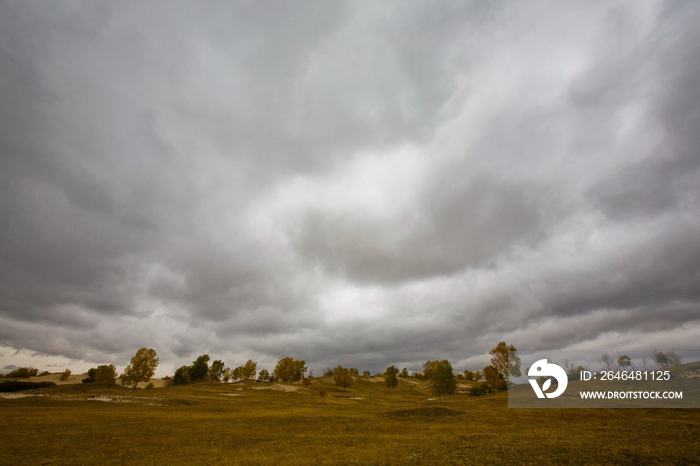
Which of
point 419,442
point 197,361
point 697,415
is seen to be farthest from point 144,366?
point 697,415

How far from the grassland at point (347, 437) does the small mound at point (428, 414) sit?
0.69ft

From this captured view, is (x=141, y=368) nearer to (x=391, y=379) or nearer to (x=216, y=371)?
(x=216, y=371)

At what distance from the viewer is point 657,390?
63469mm

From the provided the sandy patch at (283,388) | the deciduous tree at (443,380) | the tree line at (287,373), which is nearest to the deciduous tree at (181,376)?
the tree line at (287,373)

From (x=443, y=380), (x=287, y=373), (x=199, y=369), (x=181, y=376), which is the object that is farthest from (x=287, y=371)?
(x=443, y=380)

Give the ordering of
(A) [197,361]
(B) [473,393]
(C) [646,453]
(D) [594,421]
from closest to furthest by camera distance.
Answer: (C) [646,453] < (D) [594,421] < (B) [473,393] < (A) [197,361]

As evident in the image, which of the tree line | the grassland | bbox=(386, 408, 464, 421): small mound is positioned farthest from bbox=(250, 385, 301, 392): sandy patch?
bbox=(386, 408, 464, 421): small mound

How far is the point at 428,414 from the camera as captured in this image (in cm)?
5319

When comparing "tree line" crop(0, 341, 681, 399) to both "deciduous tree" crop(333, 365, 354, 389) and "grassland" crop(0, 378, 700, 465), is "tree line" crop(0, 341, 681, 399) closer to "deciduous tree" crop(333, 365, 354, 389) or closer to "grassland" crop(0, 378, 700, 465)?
"deciduous tree" crop(333, 365, 354, 389)

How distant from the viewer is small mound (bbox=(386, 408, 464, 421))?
166ft

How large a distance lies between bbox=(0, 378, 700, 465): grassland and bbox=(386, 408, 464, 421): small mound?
0.21 meters

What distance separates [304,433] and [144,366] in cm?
10235

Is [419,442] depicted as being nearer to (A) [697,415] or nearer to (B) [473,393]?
(A) [697,415]

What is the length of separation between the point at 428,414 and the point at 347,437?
23.8 meters
